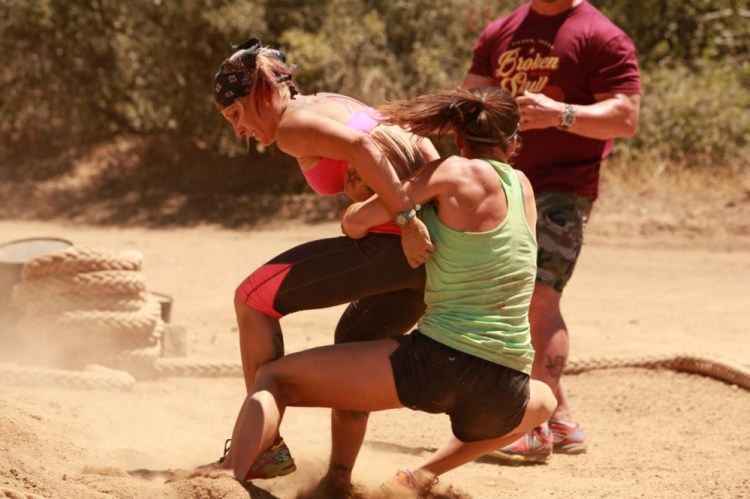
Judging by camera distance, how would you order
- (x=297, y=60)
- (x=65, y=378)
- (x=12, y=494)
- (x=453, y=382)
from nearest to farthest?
1. (x=12, y=494)
2. (x=453, y=382)
3. (x=65, y=378)
4. (x=297, y=60)

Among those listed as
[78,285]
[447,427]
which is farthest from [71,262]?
[447,427]

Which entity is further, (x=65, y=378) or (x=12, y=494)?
(x=65, y=378)

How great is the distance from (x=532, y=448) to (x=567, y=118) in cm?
149

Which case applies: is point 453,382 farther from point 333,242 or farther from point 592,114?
point 592,114

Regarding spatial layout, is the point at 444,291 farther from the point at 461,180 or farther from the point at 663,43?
the point at 663,43

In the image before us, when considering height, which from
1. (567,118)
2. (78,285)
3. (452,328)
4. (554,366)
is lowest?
(554,366)

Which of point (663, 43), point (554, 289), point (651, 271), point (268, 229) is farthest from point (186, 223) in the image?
point (554, 289)

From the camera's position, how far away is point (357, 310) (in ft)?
12.9

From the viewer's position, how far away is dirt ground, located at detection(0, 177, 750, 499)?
13.1 feet

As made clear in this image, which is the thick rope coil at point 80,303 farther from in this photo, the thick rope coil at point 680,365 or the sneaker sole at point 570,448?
the thick rope coil at point 680,365

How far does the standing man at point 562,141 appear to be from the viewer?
4.92 m

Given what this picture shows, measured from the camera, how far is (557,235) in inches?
195

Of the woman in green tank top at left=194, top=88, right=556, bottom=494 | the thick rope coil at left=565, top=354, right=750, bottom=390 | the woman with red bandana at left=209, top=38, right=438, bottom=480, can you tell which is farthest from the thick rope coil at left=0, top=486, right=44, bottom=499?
the thick rope coil at left=565, top=354, right=750, bottom=390

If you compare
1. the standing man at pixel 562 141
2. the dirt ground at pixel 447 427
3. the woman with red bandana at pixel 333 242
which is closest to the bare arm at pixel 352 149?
the woman with red bandana at pixel 333 242
